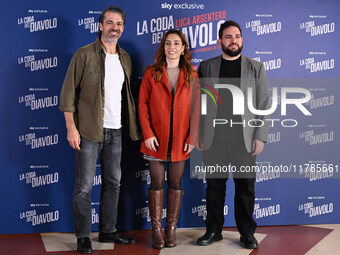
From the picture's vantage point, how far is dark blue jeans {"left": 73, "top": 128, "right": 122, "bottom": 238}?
2824 mm

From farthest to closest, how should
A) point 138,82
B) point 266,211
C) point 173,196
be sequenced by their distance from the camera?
point 266,211 < point 138,82 < point 173,196

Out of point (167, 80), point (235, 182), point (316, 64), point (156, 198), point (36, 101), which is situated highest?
point (316, 64)

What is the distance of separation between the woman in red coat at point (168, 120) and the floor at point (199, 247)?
7.1 inches

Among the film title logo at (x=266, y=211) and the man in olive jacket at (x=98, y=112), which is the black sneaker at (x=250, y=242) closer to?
the film title logo at (x=266, y=211)

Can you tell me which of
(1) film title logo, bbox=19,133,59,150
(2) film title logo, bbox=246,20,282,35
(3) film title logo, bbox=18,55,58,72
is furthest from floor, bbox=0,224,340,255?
(2) film title logo, bbox=246,20,282,35

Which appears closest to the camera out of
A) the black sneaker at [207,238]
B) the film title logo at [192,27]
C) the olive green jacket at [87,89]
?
the olive green jacket at [87,89]

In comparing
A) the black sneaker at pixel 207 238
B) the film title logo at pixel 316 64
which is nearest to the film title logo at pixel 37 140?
the black sneaker at pixel 207 238

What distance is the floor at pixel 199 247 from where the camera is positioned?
288 cm

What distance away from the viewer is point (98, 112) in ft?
9.33

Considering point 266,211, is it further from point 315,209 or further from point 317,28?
point 317,28

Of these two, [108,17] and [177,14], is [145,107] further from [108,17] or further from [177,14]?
[177,14]

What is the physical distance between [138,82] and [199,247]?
1430mm

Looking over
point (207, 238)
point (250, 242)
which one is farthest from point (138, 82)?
point (250, 242)

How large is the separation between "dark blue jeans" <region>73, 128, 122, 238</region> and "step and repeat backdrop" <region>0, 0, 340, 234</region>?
12.7 inches
